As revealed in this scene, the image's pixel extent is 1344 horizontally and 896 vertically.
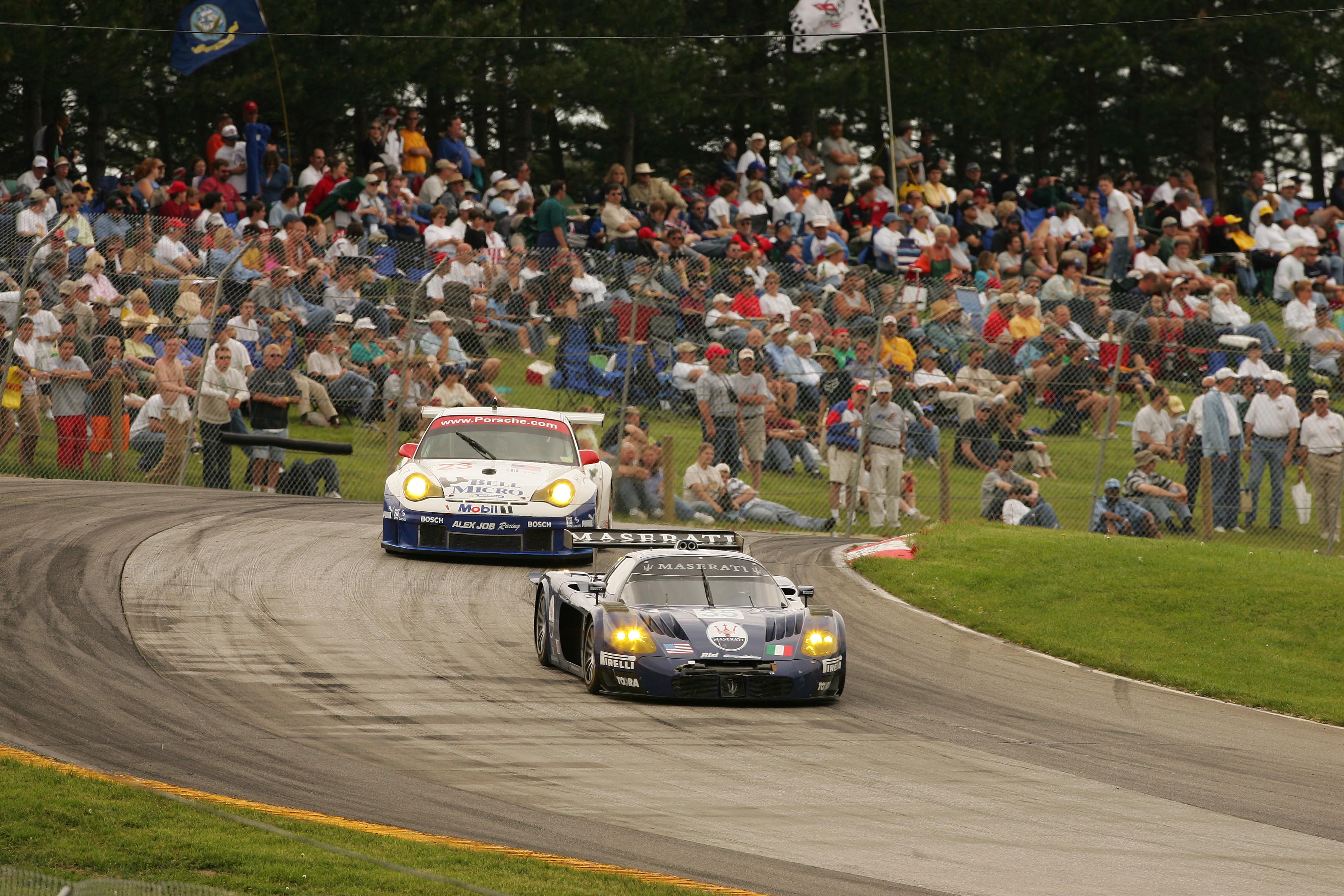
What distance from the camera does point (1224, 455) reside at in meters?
18.5

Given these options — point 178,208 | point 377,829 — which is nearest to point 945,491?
point 178,208

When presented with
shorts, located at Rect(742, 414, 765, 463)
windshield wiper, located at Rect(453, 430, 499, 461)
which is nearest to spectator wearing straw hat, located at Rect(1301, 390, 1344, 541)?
shorts, located at Rect(742, 414, 765, 463)

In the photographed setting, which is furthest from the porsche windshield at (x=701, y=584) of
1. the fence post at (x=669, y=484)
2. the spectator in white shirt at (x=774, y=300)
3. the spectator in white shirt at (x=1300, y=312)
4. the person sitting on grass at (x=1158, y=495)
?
the spectator in white shirt at (x=1300, y=312)

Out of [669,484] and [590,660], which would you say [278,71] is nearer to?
[669,484]

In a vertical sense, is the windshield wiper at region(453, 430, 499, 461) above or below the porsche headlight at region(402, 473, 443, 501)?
above

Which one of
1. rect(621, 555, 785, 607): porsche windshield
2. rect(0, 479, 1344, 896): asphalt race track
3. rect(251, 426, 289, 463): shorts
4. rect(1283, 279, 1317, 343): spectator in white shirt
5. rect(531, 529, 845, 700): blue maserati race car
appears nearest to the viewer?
rect(0, 479, 1344, 896): asphalt race track

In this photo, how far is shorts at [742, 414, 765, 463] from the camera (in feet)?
60.0

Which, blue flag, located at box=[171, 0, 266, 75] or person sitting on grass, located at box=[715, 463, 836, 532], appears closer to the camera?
person sitting on grass, located at box=[715, 463, 836, 532]

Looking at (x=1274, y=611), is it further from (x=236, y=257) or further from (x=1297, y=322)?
(x=236, y=257)

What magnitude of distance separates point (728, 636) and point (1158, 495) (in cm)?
933

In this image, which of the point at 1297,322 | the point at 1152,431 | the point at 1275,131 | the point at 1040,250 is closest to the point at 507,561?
the point at 1152,431

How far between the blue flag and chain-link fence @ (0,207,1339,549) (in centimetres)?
589

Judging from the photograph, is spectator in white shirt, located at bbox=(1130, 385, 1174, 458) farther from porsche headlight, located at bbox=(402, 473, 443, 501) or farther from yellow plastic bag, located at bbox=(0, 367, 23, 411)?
yellow plastic bag, located at bbox=(0, 367, 23, 411)

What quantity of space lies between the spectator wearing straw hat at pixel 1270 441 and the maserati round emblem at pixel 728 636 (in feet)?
32.4
